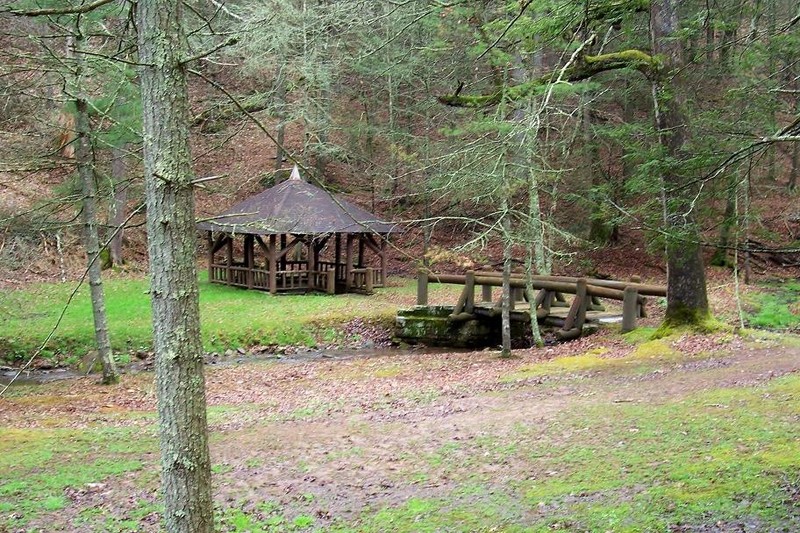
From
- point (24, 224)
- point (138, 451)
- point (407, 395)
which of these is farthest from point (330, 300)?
point (138, 451)

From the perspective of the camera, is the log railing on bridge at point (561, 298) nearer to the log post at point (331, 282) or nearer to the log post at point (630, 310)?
the log post at point (630, 310)

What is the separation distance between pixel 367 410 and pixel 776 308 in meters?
12.4

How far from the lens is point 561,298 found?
17.4m

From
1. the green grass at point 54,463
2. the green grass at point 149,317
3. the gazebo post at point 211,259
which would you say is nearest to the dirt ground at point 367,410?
the green grass at point 54,463

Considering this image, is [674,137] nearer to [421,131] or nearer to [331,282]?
[331,282]

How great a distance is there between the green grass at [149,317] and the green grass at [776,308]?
357 inches

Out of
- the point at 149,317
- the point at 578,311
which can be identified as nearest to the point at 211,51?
Answer: the point at 578,311

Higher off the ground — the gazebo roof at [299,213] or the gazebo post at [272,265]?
the gazebo roof at [299,213]

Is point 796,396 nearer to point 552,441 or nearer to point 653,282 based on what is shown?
point 552,441

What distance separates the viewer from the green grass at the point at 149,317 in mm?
15578

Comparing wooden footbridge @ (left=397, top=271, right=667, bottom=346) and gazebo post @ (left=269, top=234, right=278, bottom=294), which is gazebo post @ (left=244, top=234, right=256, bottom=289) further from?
wooden footbridge @ (left=397, top=271, right=667, bottom=346)

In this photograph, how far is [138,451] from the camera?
7.62 m

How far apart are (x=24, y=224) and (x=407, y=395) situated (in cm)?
880

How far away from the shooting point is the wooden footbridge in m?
14.5
